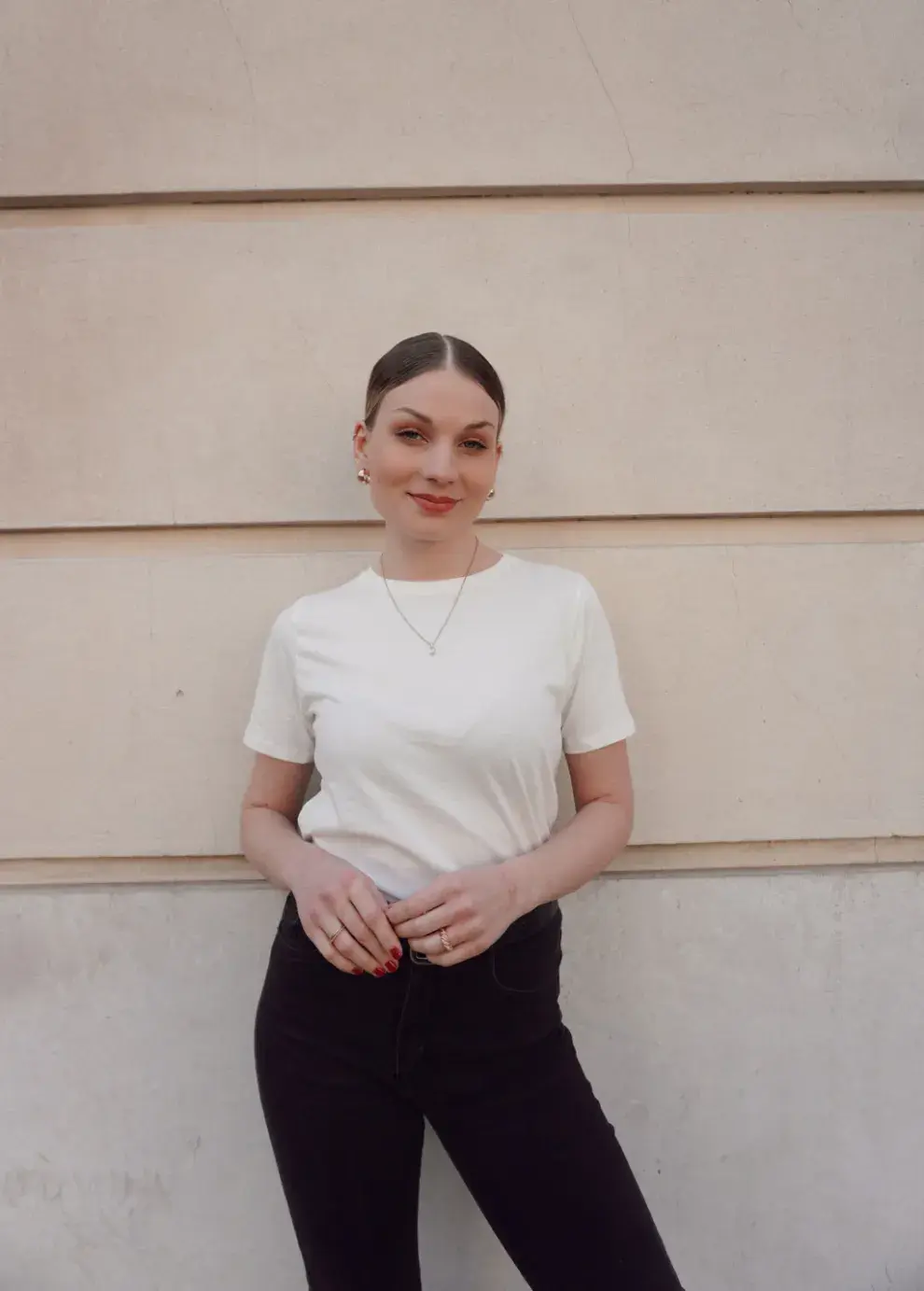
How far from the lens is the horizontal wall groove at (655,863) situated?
1809mm

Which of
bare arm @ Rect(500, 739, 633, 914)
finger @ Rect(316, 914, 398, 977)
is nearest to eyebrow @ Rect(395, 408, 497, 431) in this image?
bare arm @ Rect(500, 739, 633, 914)

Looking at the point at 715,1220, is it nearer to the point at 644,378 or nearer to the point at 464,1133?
the point at 464,1133

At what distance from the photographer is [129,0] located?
1.74m

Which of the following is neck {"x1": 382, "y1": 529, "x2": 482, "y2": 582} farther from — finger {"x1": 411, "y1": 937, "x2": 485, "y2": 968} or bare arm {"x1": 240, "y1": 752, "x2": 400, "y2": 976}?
finger {"x1": 411, "y1": 937, "x2": 485, "y2": 968}

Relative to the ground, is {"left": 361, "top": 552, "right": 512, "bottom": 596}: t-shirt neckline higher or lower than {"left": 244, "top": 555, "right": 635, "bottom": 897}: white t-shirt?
higher

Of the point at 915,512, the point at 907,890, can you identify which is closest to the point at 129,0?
the point at 915,512

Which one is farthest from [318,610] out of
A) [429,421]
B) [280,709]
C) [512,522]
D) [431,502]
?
[512,522]

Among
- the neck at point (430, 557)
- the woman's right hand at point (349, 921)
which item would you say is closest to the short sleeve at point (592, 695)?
the neck at point (430, 557)

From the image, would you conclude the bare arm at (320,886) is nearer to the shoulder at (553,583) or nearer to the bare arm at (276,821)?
the bare arm at (276,821)

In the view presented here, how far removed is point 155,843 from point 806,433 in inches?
→ 66.8

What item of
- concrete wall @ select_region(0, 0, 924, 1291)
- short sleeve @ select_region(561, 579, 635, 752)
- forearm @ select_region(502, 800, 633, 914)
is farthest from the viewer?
concrete wall @ select_region(0, 0, 924, 1291)

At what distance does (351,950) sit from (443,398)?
0.89 m

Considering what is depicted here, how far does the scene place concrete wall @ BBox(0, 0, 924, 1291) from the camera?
1.75 metres

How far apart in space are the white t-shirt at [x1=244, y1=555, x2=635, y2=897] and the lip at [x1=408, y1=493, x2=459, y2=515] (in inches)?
5.9
